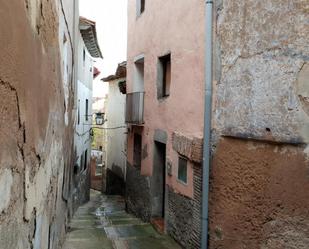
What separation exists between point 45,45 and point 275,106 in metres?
3.07

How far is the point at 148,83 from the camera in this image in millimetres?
10375

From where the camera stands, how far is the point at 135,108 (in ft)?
36.4

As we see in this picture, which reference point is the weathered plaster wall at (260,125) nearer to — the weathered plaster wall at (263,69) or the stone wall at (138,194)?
the weathered plaster wall at (263,69)

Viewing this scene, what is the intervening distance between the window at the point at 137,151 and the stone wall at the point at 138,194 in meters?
0.22

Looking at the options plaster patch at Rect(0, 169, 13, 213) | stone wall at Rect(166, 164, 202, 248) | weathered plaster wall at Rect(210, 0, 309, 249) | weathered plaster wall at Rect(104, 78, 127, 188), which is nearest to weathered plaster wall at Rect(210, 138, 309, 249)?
weathered plaster wall at Rect(210, 0, 309, 249)

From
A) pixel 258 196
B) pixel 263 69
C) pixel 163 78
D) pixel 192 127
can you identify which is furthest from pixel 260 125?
pixel 163 78

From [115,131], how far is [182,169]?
14.0 m

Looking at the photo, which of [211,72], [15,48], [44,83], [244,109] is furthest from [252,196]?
[15,48]

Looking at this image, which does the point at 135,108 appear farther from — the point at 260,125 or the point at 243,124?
the point at 260,125

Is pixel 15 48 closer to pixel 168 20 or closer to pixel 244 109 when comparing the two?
pixel 244 109

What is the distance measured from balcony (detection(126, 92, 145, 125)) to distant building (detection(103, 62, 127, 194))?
6.07 meters

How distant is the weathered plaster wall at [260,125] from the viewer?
5.00 meters

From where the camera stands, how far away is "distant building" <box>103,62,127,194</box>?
19.3 m

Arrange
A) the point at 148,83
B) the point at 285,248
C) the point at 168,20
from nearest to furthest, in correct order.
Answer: the point at 285,248, the point at 168,20, the point at 148,83
